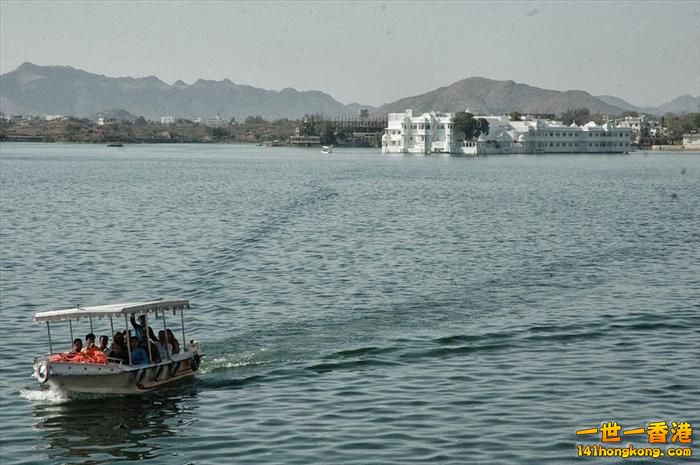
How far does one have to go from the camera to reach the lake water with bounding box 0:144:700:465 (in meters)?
23.5

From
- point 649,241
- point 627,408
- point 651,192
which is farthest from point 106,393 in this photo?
point 651,192

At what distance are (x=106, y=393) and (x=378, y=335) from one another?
9.50 metres

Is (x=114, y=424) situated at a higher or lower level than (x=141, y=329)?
lower

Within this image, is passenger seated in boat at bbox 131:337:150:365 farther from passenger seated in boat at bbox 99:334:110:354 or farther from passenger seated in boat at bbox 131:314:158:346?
passenger seated in boat at bbox 99:334:110:354

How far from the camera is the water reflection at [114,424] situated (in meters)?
23.1

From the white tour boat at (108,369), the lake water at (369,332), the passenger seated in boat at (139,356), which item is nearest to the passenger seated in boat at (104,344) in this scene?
the white tour boat at (108,369)

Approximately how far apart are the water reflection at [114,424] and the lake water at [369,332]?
0.07 metres

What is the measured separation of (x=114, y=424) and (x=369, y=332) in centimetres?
1071

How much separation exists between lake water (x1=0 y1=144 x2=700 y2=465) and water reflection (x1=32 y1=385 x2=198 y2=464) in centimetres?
7

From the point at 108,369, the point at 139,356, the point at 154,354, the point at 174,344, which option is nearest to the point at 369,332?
the point at 174,344

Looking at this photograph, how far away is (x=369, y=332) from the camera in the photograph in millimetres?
33781

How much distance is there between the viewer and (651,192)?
117 meters

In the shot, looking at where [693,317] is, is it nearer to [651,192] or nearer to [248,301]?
[248,301]

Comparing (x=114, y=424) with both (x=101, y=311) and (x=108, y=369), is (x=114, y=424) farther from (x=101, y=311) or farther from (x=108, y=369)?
(x=101, y=311)
